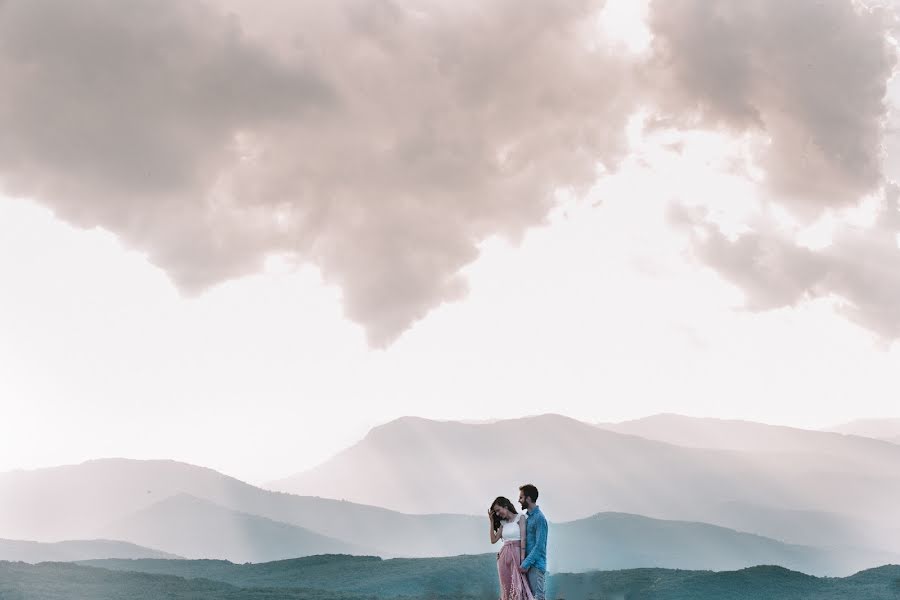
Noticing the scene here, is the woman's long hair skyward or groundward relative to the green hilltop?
skyward

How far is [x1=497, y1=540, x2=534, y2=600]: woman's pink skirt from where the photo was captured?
18.2m

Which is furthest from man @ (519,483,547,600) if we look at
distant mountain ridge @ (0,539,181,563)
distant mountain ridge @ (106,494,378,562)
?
distant mountain ridge @ (106,494,378,562)

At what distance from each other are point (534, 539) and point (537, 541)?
0.22ft

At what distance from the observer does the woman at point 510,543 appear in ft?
57.6

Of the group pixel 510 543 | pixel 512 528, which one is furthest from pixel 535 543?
pixel 510 543

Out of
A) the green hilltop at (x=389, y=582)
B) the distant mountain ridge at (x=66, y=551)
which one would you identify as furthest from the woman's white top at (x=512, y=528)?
the distant mountain ridge at (x=66, y=551)

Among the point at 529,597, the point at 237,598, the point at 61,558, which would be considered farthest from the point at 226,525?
the point at 529,597

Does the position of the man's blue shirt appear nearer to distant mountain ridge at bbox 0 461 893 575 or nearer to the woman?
the woman

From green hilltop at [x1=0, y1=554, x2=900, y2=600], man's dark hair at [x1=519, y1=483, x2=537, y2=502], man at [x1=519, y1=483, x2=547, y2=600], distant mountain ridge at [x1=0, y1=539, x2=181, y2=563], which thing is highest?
distant mountain ridge at [x1=0, y1=539, x2=181, y2=563]

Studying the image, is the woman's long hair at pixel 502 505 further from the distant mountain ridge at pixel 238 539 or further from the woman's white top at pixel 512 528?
the distant mountain ridge at pixel 238 539

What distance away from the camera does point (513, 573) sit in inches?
721

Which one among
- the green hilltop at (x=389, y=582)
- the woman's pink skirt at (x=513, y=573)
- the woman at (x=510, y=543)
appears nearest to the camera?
the woman at (x=510, y=543)

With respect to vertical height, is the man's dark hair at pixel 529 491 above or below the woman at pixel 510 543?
above

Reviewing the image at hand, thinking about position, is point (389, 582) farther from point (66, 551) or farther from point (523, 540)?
point (66, 551)
